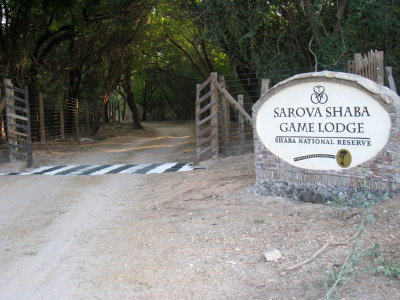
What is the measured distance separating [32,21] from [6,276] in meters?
14.9

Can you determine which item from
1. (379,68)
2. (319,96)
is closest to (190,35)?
(379,68)

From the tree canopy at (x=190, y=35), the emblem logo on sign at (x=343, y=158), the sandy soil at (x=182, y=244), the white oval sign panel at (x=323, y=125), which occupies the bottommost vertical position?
the sandy soil at (x=182, y=244)

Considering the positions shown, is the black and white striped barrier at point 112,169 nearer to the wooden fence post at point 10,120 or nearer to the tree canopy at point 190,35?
the wooden fence post at point 10,120

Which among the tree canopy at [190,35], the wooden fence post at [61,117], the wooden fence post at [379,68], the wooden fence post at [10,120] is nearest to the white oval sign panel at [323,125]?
the wooden fence post at [379,68]

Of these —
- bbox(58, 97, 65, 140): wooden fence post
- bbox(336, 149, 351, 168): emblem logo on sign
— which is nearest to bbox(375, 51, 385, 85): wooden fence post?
bbox(336, 149, 351, 168): emblem logo on sign

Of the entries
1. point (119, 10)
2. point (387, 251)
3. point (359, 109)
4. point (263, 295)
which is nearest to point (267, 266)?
point (263, 295)

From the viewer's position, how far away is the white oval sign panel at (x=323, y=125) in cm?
525

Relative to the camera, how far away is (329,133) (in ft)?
18.5

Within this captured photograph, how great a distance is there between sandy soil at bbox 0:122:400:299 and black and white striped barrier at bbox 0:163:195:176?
235 cm

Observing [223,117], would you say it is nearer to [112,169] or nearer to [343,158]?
[112,169]

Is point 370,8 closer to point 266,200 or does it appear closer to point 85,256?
point 266,200

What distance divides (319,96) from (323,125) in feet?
1.35

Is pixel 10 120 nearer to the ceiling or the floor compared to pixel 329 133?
nearer to the ceiling

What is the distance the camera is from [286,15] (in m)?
11.7
